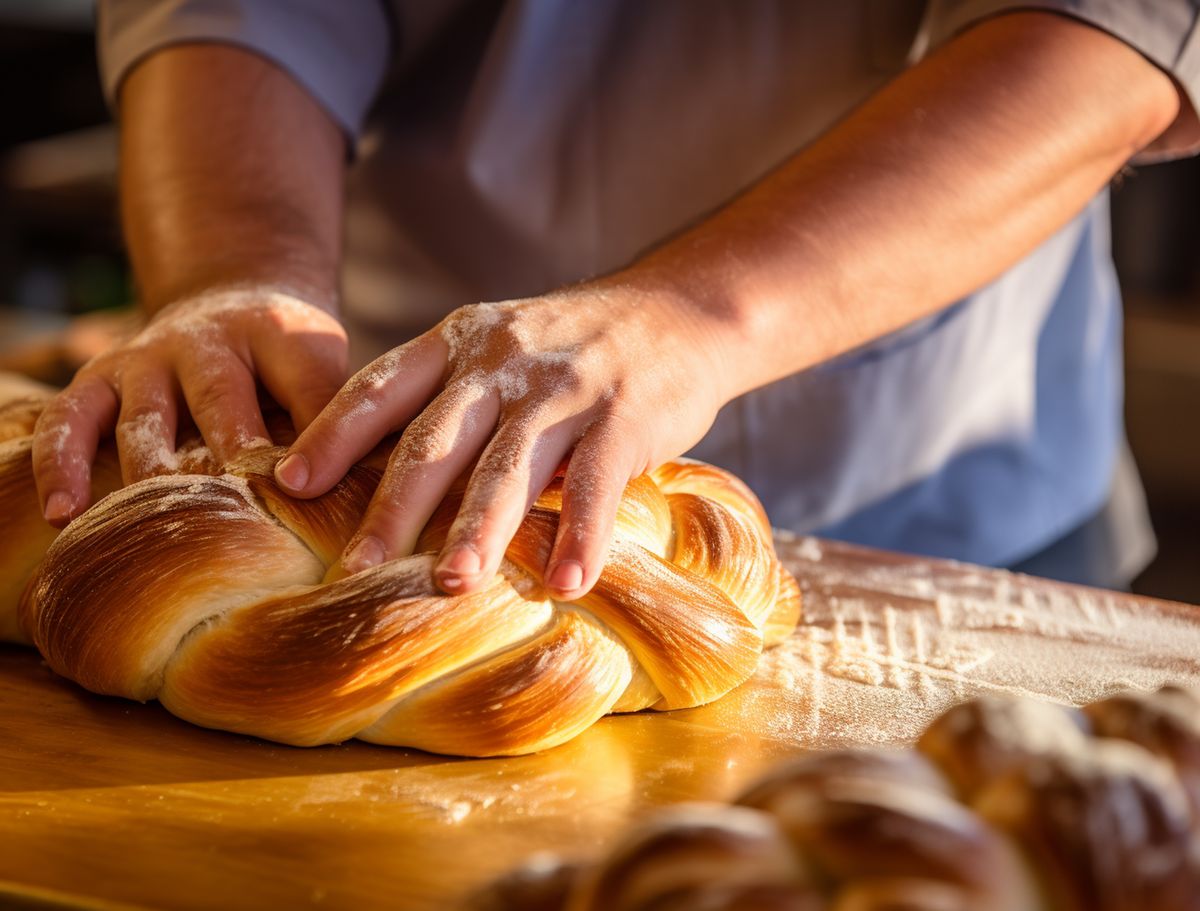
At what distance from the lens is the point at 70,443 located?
121 cm

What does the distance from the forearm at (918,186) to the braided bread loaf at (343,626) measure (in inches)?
11.5

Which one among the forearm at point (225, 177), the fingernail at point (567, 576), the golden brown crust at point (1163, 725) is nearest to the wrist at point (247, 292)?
the forearm at point (225, 177)

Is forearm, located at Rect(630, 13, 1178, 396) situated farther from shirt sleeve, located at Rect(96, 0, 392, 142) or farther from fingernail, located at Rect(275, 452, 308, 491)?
shirt sleeve, located at Rect(96, 0, 392, 142)

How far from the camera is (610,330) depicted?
1136mm

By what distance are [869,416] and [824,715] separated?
0.72 metres

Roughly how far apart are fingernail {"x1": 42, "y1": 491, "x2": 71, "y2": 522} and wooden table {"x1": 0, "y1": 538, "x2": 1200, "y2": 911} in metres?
0.14

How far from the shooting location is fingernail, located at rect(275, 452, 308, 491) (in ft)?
3.50

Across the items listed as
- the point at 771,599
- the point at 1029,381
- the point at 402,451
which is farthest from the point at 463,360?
the point at 1029,381

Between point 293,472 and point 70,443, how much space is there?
29 cm

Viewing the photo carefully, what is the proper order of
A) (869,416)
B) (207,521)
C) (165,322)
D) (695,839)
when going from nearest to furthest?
(695,839) < (207,521) < (165,322) < (869,416)

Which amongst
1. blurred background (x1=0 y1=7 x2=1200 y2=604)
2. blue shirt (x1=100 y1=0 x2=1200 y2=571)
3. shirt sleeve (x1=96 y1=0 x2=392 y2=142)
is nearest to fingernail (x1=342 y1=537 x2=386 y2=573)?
blue shirt (x1=100 y1=0 x2=1200 y2=571)

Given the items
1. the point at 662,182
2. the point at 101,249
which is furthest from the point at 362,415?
the point at 101,249

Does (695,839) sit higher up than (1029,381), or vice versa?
(695,839)

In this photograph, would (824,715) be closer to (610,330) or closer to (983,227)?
(610,330)
